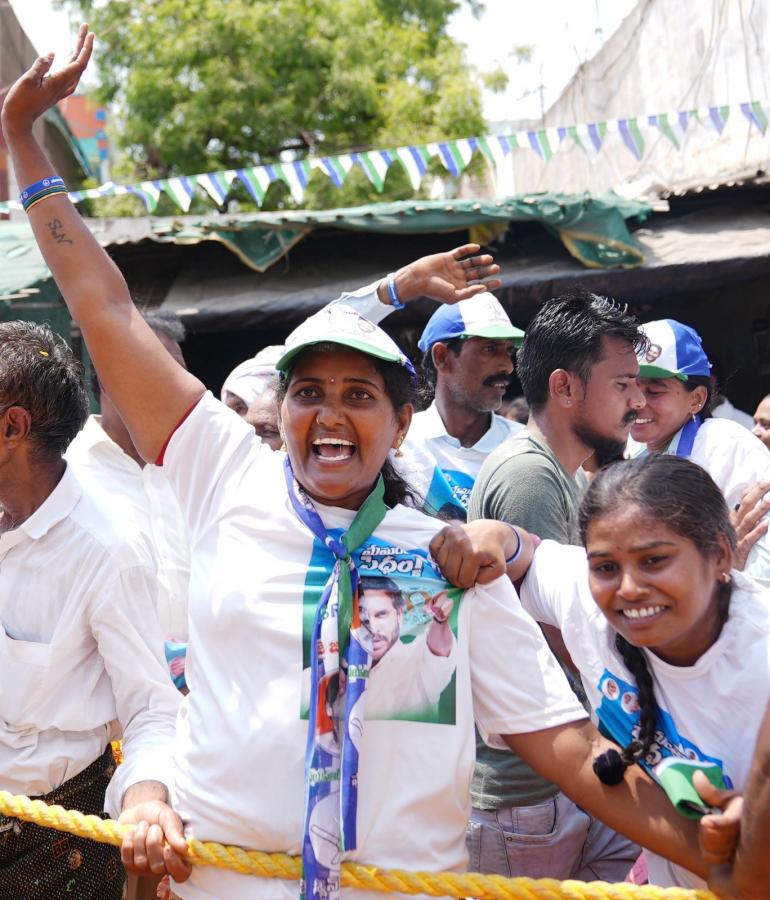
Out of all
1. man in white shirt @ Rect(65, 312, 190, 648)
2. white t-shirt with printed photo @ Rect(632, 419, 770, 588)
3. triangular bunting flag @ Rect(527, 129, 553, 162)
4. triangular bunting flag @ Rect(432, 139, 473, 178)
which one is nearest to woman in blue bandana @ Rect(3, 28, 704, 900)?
man in white shirt @ Rect(65, 312, 190, 648)

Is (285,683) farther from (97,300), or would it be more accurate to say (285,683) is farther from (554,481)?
(554,481)

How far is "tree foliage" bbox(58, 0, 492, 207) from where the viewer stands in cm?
1606

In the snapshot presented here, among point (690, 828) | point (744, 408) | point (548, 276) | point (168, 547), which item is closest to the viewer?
point (690, 828)

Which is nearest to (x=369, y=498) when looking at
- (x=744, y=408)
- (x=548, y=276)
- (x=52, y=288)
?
(x=52, y=288)

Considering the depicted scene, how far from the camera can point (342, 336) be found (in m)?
1.97

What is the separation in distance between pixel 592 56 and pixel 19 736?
547 inches

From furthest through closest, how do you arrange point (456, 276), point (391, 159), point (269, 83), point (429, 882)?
point (269, 83) < point (391, 159) < point (456, 276) < point (429, 882)

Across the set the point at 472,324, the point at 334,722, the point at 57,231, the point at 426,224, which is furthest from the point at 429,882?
the point at 426,224

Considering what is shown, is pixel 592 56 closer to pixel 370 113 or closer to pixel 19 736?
pixel 370 113

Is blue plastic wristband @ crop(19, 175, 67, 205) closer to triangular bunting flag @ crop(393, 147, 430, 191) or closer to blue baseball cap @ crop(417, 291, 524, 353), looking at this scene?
blue baseball cap @ crop(417, 291, 524, 353)

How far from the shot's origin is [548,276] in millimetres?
6621

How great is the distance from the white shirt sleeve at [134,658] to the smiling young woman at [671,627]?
3.29ft

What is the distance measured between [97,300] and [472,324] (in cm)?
240

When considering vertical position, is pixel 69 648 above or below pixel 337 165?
below
